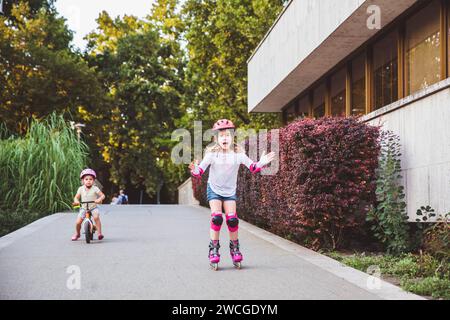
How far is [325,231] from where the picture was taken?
978 centimetres

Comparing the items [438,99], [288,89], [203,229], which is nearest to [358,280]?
[438,99]

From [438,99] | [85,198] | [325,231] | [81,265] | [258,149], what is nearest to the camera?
[81,265]

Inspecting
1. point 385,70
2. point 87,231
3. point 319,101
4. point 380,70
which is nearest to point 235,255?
point 87,231

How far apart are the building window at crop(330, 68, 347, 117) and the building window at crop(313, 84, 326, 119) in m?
0.76

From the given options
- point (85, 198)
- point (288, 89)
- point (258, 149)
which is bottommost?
point (85, 198)

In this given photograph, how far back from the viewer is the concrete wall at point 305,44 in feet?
41.0

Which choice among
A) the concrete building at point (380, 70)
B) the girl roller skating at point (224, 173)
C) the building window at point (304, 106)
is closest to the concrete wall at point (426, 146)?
the concrete building at point (380, 70)

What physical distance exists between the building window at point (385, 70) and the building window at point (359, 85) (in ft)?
2.55

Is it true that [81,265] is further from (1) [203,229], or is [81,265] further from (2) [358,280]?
(1) [203,229]

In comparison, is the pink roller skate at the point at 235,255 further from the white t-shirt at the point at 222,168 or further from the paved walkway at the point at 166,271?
the white t-shirt at the point at 222,168

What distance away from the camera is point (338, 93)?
17094 millimetres

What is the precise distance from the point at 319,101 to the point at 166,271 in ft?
39.4
